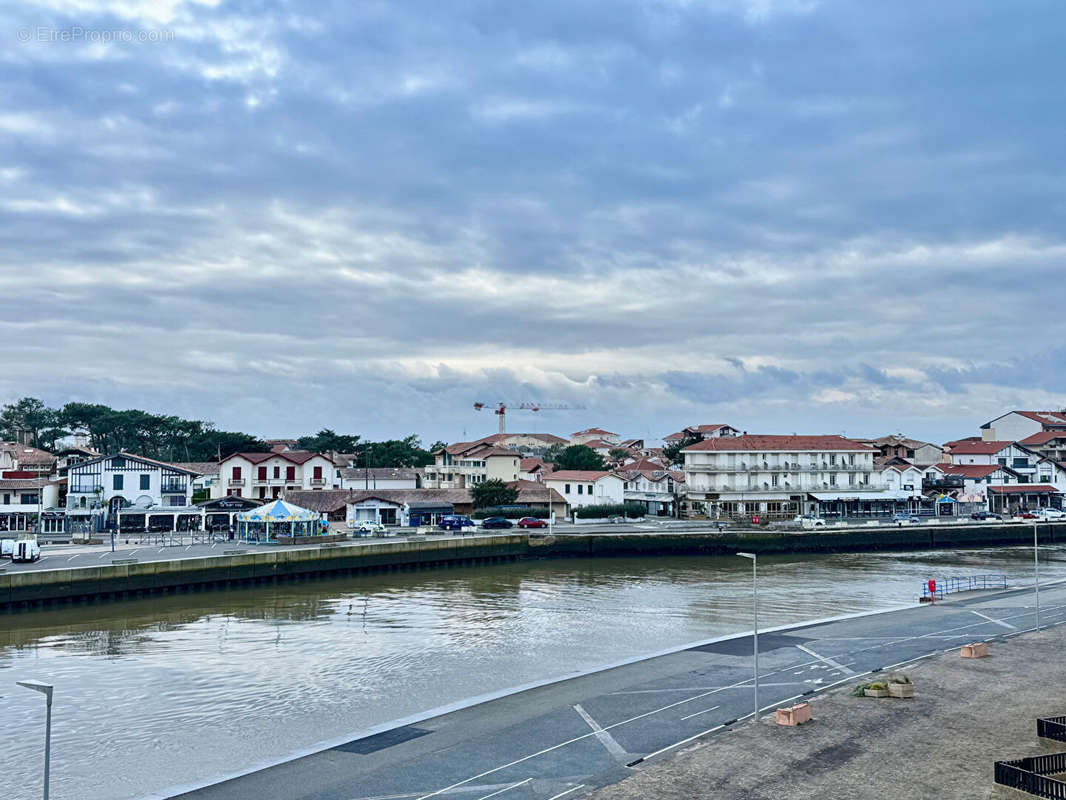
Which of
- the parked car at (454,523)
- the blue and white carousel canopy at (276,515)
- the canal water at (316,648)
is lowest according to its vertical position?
the canal water at (316,648)

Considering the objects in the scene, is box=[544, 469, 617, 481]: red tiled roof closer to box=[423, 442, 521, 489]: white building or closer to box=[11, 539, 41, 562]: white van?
box=[423, 442, 521, 489]: white building

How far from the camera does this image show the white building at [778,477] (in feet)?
328

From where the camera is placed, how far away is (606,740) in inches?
930

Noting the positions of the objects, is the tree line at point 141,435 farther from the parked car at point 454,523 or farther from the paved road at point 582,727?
the paved road at point 582,727

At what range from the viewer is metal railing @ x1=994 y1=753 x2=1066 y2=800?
17891mm


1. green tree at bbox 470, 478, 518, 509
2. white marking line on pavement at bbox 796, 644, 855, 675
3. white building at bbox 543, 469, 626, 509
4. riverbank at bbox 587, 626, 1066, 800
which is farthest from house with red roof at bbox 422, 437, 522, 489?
riverbank at bbox 587, 626, 1066, 800

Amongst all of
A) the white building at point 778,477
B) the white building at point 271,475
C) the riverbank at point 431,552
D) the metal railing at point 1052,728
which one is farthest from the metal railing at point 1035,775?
the white building at point 271,475

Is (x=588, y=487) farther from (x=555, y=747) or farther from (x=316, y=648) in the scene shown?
(x=555, y=747)

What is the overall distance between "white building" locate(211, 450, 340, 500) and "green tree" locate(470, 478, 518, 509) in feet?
56.4

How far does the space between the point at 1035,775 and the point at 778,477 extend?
85.0 meters

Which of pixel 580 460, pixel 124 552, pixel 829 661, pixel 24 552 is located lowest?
pixel 829 661

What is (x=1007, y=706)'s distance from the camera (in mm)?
25766

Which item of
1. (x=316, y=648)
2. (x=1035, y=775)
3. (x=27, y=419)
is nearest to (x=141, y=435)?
(x=27, y=419)

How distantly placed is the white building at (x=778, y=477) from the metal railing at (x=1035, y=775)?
79126mm
